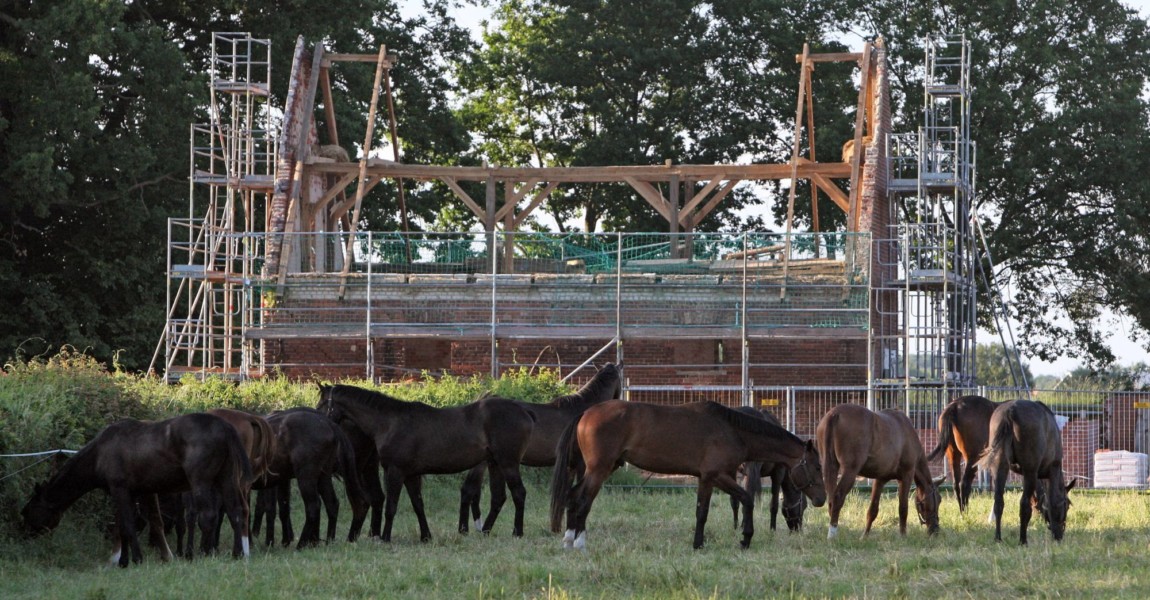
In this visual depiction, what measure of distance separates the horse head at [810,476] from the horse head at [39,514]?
22.3 feet

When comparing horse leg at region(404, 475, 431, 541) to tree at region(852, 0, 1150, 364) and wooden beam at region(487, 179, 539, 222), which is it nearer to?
wooden beam at region(487, 179, 539, 222)

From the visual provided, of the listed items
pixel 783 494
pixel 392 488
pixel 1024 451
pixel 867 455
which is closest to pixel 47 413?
pixel 392 488

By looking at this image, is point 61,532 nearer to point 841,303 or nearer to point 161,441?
point 161,441

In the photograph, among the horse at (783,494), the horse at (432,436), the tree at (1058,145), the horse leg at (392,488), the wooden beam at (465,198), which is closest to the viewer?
the horse leg at (392,488)

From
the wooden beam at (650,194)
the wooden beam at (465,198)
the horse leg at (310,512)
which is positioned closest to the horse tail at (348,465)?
the horse leg at (310,512)

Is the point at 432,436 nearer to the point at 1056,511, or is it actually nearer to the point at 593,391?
the point at 593,391

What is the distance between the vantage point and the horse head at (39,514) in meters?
13.5

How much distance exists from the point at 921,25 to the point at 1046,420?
30.4 metres

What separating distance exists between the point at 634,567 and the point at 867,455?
151 inches

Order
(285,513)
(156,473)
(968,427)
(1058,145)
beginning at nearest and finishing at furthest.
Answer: (156,473)
(285,513)
(968,427)
(1058,145)

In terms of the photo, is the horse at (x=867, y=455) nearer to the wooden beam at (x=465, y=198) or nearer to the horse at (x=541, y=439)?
the horse at (x=541, y=439)

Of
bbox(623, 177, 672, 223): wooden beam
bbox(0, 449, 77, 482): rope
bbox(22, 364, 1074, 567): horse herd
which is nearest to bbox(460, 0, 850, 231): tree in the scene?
bbox(623, 177, 672, 223): wooden beam

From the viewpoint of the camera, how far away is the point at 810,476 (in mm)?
15094

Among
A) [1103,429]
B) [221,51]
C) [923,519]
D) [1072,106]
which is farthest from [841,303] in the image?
[221,51]
